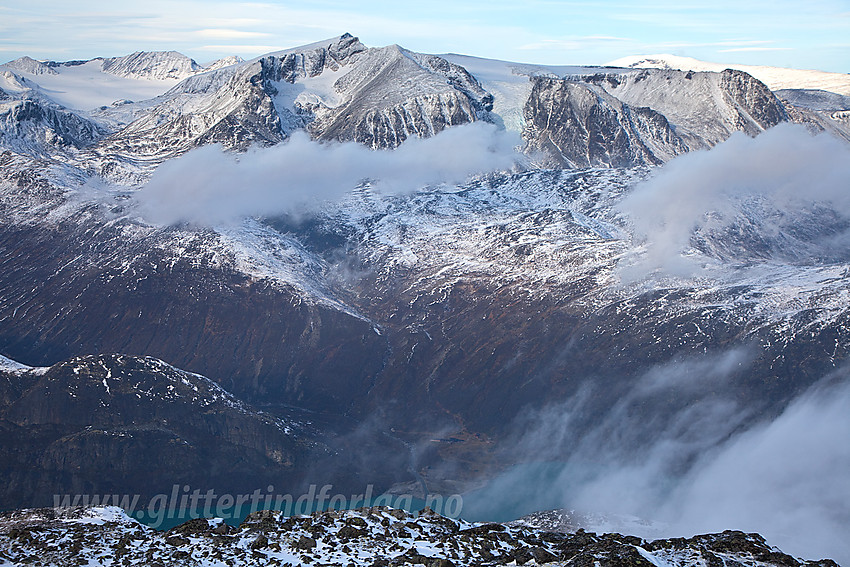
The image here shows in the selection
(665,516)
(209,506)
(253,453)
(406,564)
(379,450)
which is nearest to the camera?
(406,564)

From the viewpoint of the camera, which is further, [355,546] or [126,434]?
[126,434]

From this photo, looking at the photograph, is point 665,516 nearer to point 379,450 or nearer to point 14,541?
point 379,450

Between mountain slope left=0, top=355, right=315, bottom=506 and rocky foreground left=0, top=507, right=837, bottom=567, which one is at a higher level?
rocky foreground left=0, top=507, right=837, bottom=567

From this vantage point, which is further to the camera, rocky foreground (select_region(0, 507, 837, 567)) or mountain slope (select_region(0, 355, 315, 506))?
mountain slope (select_region(0, 355, 315, 506))

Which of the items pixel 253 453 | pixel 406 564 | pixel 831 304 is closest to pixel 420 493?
pixel 253 453

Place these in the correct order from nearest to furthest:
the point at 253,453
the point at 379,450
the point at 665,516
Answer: the point at 665,516 → the point at 253,453 → the point at 379,450

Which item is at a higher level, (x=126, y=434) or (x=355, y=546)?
(x=355, y=546)

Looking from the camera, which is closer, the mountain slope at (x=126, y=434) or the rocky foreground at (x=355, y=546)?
the rocky foreground at (x=355, y=546)

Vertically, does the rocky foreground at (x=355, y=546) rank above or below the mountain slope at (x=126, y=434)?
above
